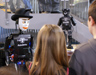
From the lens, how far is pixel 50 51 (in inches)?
46.8

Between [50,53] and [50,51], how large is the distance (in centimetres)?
2

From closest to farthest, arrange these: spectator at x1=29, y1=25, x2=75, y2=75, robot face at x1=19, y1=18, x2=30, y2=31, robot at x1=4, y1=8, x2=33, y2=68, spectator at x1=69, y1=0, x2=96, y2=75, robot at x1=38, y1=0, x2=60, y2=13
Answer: spectator at x1=69, y1=0, x2=96, y2=75 → spectator at x1=29, y1=25, x2=75, y2=75 → robot at x1=4, y1=8, x2=33, y2=68 → robot face at x1=19, y1=18, x2=30, y2=31 → robot at x1=38, y1=0, x2=60, y2=13

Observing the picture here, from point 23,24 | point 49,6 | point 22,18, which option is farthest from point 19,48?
point 49,6

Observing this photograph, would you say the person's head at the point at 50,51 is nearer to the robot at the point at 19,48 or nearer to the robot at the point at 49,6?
the robot at the point at 19,48

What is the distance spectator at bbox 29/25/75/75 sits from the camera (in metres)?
1.18

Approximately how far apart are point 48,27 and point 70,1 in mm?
3761

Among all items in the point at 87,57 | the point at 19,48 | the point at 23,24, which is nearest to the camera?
the point at 87,57

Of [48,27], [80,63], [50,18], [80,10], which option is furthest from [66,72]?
[80,10]

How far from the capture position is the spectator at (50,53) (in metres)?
1.18

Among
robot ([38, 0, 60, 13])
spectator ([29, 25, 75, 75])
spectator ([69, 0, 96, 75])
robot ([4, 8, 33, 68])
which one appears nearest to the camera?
spectator ([69, 0, 96, 75])

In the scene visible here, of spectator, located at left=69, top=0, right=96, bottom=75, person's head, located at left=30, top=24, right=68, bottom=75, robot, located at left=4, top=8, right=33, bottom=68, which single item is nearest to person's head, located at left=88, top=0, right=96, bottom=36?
spectator, located at left=69, top=0, right=96, bottom=75

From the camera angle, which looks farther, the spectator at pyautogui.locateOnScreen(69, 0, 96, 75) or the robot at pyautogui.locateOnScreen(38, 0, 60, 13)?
the robot at pyautogui.locateOnScreen(38, 0, 60, 13)

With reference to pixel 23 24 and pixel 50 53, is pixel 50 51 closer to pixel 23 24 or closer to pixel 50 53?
pixel 50 53

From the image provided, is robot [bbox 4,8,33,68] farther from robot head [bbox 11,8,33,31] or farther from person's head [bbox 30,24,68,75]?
person's head [bbox 30,24,68,75]
